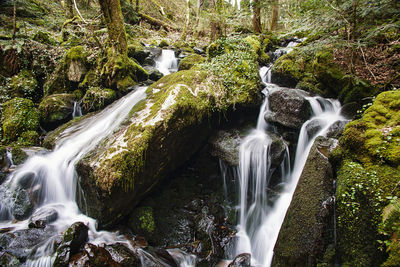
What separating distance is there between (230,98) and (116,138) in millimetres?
3312

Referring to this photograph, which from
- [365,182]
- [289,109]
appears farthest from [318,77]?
[365,182]

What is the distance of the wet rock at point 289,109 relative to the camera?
19.6 feet

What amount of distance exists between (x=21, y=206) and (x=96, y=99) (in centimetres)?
386

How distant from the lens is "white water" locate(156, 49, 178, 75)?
10727 mm

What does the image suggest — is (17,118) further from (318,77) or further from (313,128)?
(318,77)

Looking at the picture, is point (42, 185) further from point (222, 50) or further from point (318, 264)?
point (222, 50)

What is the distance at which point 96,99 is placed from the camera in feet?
23.7

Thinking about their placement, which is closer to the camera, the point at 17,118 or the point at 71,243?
the point at 71,243

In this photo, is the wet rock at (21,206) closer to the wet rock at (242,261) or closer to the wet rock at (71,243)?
the wet rock at (71,243)

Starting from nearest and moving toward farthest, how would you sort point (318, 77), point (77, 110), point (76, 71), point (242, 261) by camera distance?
point (242, 261) → point (318, 77) → point (77, 110) → point (76, 71)

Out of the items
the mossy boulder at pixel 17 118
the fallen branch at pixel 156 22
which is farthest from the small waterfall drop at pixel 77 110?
the fallen branch at pixel 156 22

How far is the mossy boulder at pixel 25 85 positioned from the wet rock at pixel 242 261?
29.5 ft

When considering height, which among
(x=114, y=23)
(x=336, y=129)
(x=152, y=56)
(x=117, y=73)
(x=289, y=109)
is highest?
(x=114, y=23)

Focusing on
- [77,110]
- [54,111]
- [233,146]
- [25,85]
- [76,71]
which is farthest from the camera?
[76,71]
